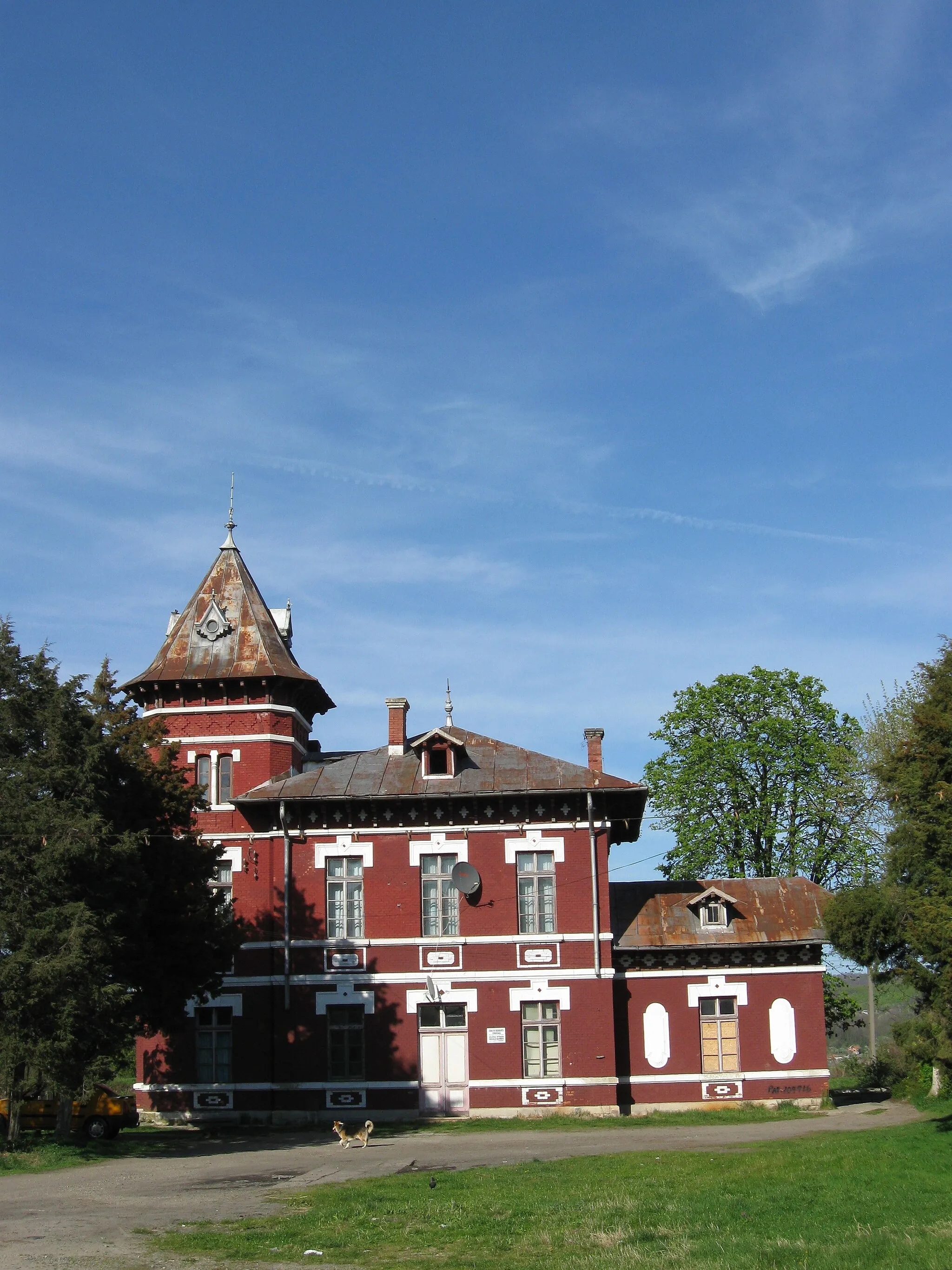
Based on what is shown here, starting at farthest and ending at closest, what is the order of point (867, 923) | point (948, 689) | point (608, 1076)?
1. point (608, 1076)
2. point (867, 923)
3. point (948, 689)

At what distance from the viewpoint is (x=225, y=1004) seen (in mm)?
32312

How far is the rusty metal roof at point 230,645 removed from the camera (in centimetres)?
3431

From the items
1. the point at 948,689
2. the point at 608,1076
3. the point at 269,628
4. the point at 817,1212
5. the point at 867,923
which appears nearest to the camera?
the point at 817,1212

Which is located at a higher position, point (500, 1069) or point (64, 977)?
point (64, 977)

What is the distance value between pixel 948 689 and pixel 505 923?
47.1 feet

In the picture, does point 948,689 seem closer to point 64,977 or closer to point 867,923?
point 867,923

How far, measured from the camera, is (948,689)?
2119cm

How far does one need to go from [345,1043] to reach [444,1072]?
2.56 m

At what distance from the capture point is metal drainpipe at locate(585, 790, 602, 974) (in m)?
31.5

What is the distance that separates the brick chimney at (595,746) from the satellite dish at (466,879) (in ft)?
14.1

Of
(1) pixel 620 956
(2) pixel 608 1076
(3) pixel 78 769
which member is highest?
(3) pixel 78 769

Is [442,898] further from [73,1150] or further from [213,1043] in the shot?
[73,1150]

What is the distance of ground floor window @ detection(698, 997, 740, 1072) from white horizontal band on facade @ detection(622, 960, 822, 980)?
66cm

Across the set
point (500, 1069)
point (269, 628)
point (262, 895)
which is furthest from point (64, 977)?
point (269, 628)
